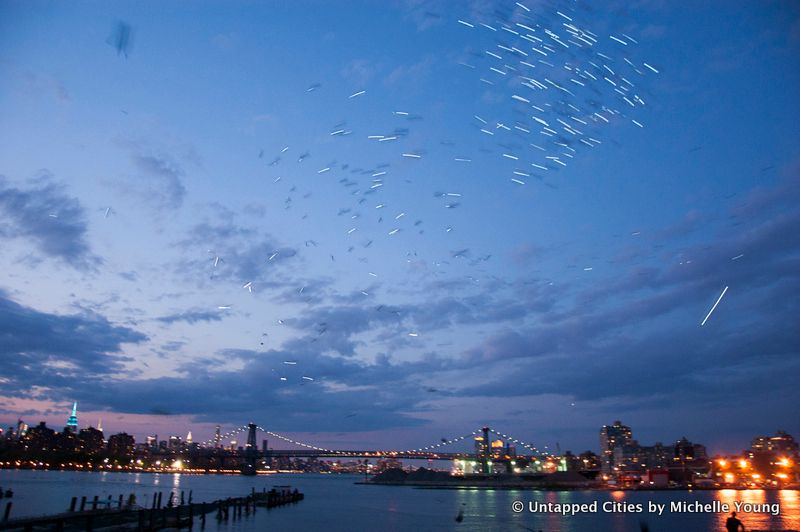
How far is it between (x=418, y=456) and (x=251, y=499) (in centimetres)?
12808

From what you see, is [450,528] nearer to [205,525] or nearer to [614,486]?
[205,525]

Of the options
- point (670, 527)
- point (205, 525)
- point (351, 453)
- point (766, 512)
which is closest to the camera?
point (205, 525)

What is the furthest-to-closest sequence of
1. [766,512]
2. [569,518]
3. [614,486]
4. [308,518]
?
1. [614,486]
2. [766,512]
3. [569,518]
4. [308,518]

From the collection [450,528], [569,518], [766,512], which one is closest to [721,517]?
[766,512]

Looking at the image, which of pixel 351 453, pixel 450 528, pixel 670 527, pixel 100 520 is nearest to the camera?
pixel 100 520

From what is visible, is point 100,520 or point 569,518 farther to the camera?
point 569,518

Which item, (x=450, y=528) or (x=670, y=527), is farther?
(x=670, y=527)

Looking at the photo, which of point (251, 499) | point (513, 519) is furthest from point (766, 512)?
point (251, 499)

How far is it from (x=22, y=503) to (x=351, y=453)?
439ft

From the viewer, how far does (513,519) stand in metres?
63.7

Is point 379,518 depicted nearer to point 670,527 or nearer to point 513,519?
point 513,519

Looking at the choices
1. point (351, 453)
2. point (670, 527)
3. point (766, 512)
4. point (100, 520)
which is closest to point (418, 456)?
point (351, 453)

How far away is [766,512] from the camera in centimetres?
7669

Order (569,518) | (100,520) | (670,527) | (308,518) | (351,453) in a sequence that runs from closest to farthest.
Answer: (100,520) → (670,527) → (308,518) → (569,518) → (351,453)
